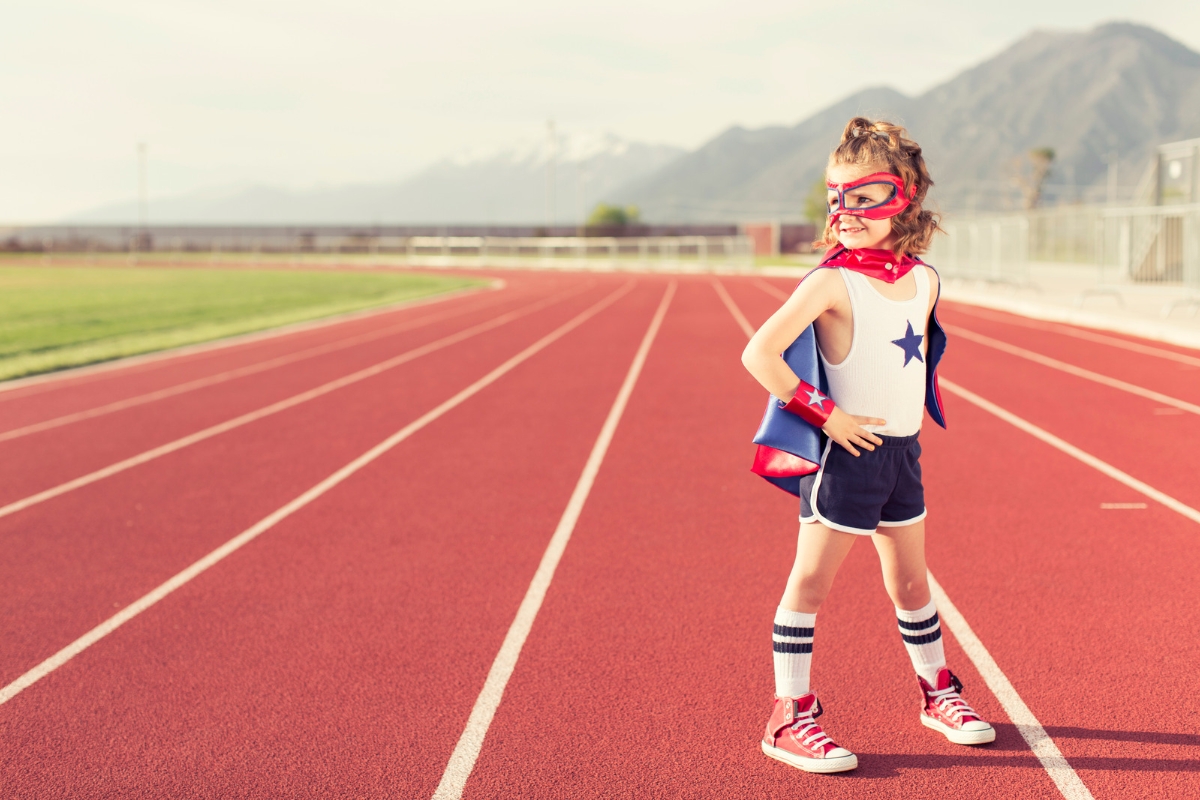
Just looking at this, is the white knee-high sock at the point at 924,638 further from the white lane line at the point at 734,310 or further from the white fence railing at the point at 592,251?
the white fence railing at the point at 592,251

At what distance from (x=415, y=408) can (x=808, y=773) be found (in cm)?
737

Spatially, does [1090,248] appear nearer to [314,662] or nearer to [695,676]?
[695,676]

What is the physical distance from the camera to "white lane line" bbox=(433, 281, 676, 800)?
9.94ft

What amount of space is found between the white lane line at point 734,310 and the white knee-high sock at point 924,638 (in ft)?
38.9

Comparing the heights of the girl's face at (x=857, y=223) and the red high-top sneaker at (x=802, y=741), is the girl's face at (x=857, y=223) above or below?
above

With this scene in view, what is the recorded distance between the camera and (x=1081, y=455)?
283 inches

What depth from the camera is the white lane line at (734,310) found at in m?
17.7

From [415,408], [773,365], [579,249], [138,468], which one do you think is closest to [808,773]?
[773,365]

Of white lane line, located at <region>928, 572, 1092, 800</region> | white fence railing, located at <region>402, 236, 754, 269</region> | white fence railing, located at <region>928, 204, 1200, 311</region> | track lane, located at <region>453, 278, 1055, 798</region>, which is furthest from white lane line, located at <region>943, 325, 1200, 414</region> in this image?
white fence railing, located at <region>402, 236, 754, 269</region>

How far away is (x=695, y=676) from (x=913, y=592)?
95 centimetres

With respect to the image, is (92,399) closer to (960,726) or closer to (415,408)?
(415,408)

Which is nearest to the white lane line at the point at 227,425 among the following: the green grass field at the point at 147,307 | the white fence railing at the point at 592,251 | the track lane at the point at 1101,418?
the green grass field at the point at 147,307

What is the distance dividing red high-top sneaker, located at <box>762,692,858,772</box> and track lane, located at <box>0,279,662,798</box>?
1.05m

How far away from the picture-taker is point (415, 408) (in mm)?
9852
